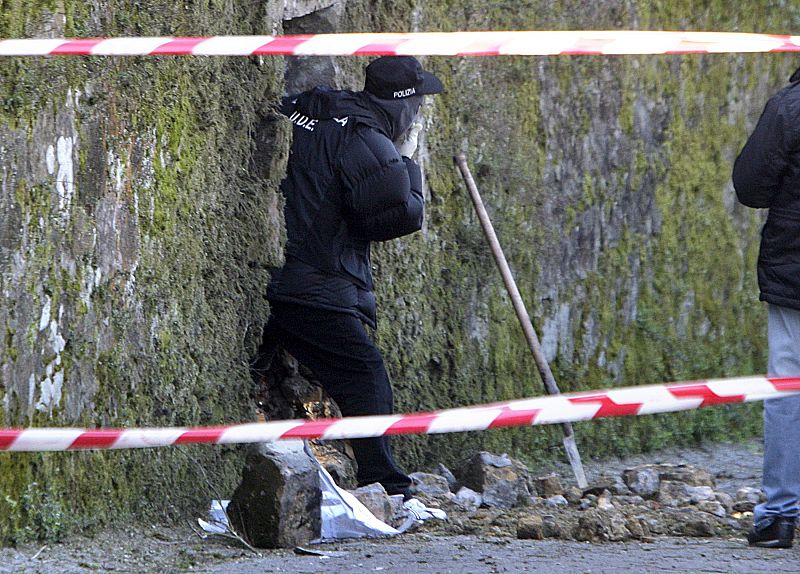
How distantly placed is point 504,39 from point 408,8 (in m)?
2.68

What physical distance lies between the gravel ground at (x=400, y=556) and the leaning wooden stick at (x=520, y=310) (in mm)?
1865

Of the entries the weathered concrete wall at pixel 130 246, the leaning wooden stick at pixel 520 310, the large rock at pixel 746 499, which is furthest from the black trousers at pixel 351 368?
the large rock at pixel 746 499

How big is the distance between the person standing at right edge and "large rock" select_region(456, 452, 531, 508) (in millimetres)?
1471

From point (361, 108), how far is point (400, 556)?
2161mm

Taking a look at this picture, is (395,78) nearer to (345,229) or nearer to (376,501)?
(345,229)

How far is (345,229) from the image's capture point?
19.1ft

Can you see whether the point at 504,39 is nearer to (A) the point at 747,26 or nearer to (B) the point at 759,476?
(B) the point at 759,476

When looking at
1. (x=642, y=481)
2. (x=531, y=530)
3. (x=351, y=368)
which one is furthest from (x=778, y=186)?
(x=642, y=481)

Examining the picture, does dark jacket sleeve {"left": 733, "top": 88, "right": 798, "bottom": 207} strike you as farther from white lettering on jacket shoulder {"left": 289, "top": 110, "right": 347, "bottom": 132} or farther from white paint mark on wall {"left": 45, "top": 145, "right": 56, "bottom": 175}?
white paint mark on wall {"left": 45, "top": 145, "right": 56, "bottom": 175}

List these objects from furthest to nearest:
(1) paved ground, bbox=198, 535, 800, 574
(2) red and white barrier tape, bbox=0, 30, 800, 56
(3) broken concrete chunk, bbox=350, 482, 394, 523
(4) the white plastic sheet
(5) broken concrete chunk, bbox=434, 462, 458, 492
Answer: (5) broken concrete chunk, bbox=434, 462, 458, 492, (3) broken concrete chunk, bbox=350, 482, 394, 523, (4) the white plastic sheet, (1) paved ground, bbox=198, 535, 800, 574, (2) red and white barrier tape, bbox=0, 30, 800, 56

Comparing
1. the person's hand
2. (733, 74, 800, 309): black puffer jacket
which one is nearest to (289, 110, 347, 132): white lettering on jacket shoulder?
the person's hand

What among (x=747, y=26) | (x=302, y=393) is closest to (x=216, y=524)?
(x=302, y=393)

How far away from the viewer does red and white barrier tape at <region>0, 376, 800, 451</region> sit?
11.0 feet

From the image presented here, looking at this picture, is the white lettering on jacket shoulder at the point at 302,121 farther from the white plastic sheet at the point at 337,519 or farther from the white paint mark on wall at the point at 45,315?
the white paint mark on wall at the point at 45,315
